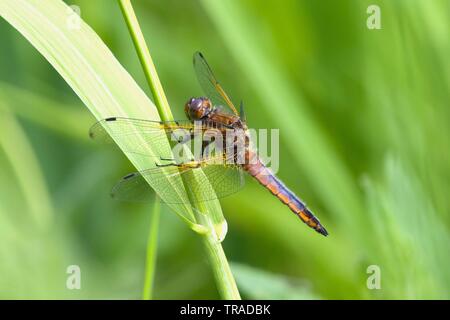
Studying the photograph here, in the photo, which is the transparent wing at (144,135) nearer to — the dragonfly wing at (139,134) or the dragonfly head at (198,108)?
the dragonfly wing at (139,134)

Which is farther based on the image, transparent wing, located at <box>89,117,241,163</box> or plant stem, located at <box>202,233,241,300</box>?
transparent wing, located at <box>89,117,241,163</box>

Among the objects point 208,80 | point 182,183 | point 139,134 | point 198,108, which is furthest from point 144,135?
point 208,80


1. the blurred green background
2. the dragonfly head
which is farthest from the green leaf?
the blurred green background

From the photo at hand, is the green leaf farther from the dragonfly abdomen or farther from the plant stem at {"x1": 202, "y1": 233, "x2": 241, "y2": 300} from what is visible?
the dragonfly abdomen

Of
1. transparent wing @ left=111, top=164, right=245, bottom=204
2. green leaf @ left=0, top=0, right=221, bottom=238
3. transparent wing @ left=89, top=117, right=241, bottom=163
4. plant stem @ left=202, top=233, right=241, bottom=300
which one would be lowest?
plant stem @ left=202, top=233, right=241, bottom=300

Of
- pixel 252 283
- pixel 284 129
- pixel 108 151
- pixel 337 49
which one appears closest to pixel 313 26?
pixel 337 49

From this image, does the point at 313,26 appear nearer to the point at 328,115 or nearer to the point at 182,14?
the point at 328,115

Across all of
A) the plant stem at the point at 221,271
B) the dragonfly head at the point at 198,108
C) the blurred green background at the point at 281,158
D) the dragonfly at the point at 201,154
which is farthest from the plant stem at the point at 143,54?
the blurred green background at the point at 281,158

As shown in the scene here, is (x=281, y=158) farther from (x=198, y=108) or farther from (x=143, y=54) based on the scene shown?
(x=143, y=54)
